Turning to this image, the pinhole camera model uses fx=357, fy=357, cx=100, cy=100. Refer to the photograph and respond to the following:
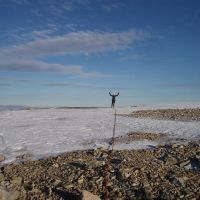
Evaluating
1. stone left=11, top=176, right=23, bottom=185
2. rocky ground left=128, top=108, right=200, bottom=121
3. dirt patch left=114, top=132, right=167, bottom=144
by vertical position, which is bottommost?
stone left=11, top=176, right=23, bottom=185

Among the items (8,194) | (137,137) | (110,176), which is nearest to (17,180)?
(8,194)

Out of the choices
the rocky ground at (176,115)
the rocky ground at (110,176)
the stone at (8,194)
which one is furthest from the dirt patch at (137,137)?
the rocky ground at (176,115)

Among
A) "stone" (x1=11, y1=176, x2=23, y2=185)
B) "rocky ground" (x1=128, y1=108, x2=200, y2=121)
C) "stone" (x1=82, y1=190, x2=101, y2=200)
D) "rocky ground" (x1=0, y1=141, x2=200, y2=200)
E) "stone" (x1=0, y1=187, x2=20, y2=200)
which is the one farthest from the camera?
"rocky ground" (x1=128, y1=108, x2=200, y2=121)

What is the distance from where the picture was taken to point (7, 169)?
456 inches

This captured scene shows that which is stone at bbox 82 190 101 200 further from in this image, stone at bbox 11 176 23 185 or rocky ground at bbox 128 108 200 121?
rocky ground at bbox 128 108 200 121

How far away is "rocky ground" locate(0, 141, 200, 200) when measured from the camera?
9094 millimetres

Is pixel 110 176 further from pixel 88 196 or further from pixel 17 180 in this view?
pixel 17 180

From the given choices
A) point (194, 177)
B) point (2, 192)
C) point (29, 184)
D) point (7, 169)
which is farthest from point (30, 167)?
point (194, 177)

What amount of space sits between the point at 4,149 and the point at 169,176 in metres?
8.29

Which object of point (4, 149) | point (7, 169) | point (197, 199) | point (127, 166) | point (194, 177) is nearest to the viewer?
point (197, 199)

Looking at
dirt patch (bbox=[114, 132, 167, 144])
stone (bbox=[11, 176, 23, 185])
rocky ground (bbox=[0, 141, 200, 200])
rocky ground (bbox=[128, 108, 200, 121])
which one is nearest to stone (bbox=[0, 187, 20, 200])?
rocky ground (bbox=[0, 141, 200, 200])

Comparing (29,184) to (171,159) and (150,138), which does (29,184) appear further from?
(150,138)

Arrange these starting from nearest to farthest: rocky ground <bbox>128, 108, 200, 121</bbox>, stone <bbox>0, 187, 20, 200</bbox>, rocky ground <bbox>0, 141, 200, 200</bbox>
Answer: stone <bbox>0, 187, 20, 200</bbox> → rocky ground <bbox>0, 141, 200, 200</bbox> → rocky ground <bbox>128, 108, 200, 121</bbox>

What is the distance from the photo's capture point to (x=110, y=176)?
10148mm
